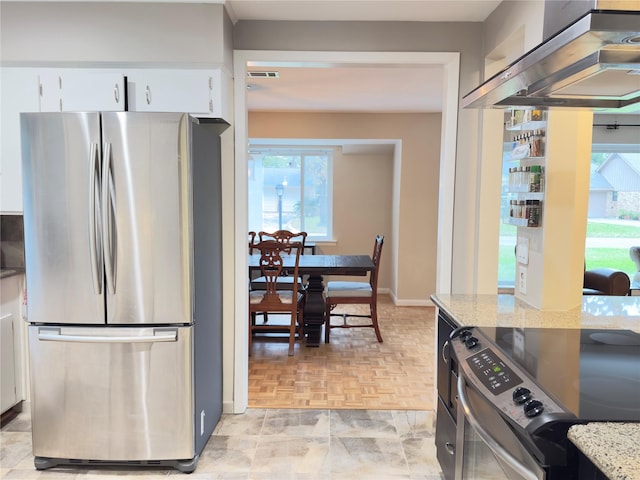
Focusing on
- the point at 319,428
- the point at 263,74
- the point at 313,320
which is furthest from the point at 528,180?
the point at 313,320

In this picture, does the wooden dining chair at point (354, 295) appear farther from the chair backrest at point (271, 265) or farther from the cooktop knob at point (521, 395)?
the cooktop knob at point (521, 395)

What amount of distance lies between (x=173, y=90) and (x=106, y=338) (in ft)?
4.16

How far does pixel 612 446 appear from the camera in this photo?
874mm

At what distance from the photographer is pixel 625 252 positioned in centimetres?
500

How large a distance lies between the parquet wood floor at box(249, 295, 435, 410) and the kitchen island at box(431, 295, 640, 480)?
1072 mm

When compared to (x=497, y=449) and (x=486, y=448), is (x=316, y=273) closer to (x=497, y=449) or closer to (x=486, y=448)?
(x=486, y=448)

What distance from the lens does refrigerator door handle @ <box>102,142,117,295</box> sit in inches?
79.9

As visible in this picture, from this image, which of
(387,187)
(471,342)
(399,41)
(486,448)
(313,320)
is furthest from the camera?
(387,187)

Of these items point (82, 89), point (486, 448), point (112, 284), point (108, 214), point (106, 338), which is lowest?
point (486, 448)

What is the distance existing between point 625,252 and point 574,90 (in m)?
4.44

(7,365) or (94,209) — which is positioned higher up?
(94,209)

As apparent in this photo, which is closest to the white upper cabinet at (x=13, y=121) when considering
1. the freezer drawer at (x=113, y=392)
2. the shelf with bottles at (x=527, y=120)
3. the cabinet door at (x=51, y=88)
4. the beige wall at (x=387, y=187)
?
the cabinet door at (x=51, y=88)

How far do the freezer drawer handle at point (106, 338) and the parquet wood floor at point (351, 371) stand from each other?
105 centimetres

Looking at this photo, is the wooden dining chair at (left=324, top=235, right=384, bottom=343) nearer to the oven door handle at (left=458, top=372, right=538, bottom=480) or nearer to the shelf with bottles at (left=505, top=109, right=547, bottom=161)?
the shelf with bottles at (left=505, top=109, right=547, bottom=161)
